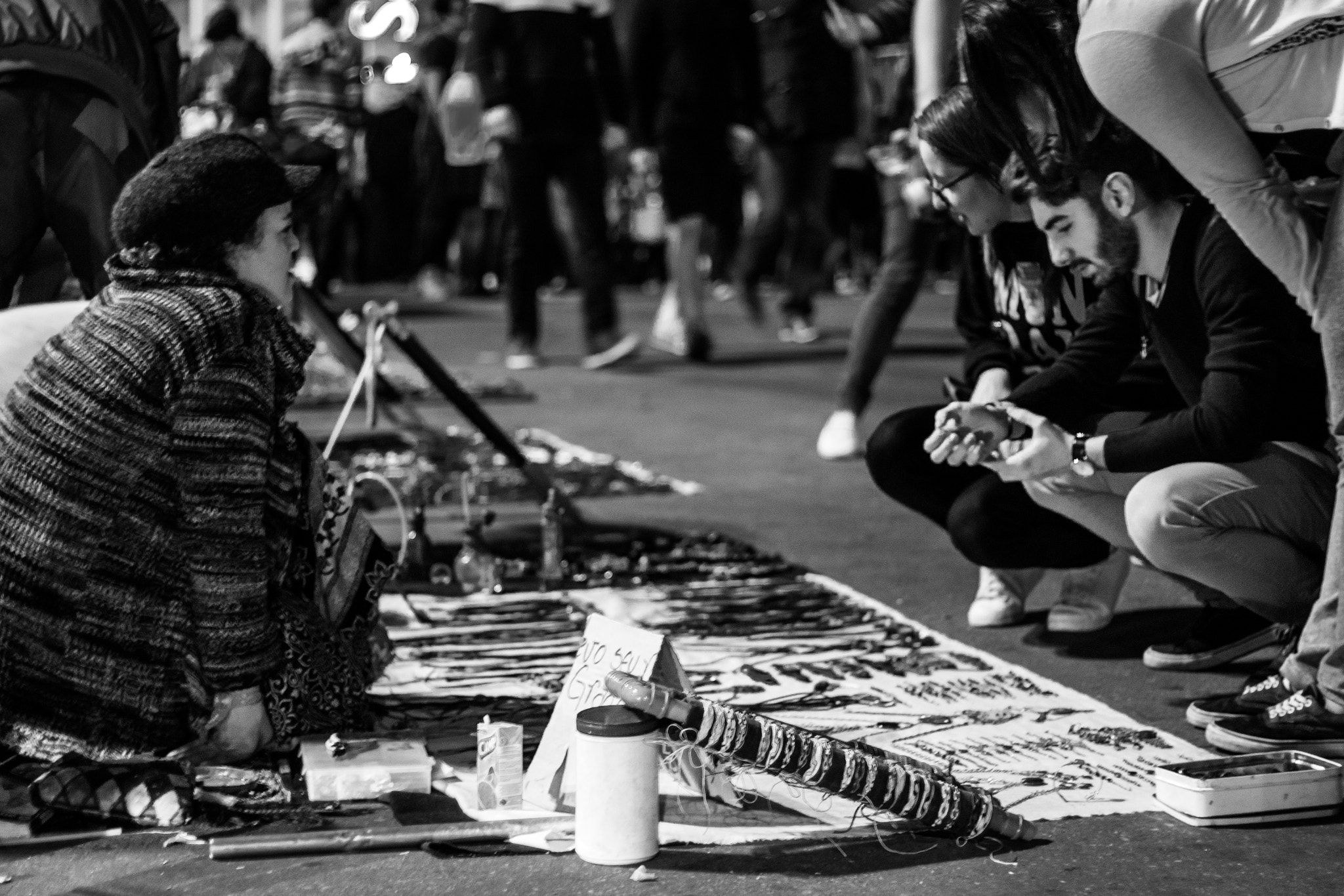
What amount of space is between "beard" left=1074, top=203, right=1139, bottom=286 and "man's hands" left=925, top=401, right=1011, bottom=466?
0.31 meters

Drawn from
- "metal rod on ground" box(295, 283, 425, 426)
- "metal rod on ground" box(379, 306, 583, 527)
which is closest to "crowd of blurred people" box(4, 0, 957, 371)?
"metal rod on ground" box(295, 283, 425, 426)

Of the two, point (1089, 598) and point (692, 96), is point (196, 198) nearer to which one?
point (1089, 598)

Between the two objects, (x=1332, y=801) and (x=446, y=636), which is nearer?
(x=1332, y=801)

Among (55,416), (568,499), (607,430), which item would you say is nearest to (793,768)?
(55,416)

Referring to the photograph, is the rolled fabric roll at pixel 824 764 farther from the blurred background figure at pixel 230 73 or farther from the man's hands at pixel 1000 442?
the blurred background figure at pixel 230 73

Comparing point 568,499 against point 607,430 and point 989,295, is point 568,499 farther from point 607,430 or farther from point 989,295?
point 607,430

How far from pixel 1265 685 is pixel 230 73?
7.45m

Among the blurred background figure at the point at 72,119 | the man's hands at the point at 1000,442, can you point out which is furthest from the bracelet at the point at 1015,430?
the blurred background figure at the point at 72,119

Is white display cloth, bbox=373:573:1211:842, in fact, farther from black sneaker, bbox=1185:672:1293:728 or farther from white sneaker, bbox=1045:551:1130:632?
white sneaker, bbox=1045:551:1130:632

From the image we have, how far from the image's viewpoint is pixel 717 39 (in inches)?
333

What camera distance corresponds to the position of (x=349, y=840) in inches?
96.5

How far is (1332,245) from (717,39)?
235 inches

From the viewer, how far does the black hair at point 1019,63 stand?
10.2 ft

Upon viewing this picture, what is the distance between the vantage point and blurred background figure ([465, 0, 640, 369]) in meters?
8.06
